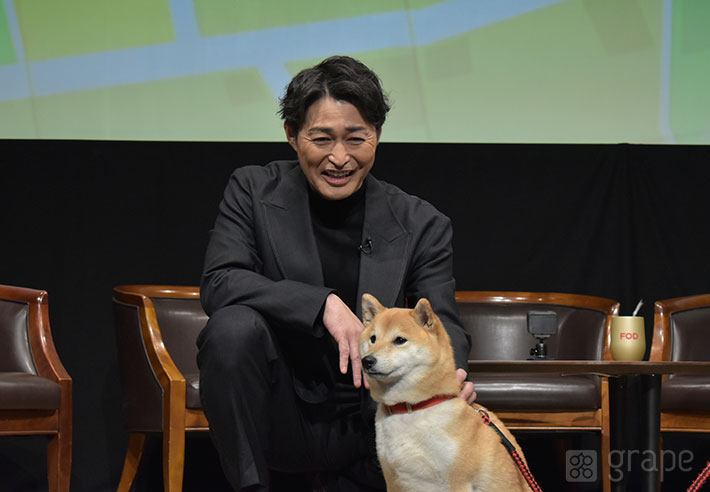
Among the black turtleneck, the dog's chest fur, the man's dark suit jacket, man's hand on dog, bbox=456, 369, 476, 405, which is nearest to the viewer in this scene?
the dog's chest fur

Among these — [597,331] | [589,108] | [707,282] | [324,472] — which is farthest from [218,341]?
[707,282]

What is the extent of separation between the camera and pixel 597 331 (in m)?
3.48

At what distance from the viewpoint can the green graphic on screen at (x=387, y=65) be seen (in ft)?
12.1

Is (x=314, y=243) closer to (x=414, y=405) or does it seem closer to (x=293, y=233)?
(x=293, y=233)

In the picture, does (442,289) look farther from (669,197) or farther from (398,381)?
(669,197)

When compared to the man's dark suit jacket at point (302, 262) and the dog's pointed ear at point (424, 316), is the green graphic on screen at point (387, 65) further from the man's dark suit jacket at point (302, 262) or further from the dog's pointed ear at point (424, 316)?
the dog's pointed ear at point (424, 316)

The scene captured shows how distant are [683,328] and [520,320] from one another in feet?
2.15

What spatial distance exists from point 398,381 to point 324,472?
0.45 m

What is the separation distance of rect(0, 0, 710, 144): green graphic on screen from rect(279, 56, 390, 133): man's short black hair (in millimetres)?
1787

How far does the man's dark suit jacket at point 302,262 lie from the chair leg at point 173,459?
112 cm

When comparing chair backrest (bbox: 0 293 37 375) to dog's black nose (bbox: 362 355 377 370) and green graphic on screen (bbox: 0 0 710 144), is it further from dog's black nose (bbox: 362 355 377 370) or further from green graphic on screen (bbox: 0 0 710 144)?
dog's black nose (bbox: 362 355 377 370)

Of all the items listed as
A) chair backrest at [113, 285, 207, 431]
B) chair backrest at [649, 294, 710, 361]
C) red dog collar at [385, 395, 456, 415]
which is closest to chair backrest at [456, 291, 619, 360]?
chair backrest at [649, 294, 710, 361]

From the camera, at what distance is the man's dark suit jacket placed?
1818mm

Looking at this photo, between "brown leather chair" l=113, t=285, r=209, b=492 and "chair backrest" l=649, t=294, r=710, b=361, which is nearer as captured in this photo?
"brown leather chair" l=113, t=285, r=209, b=492
